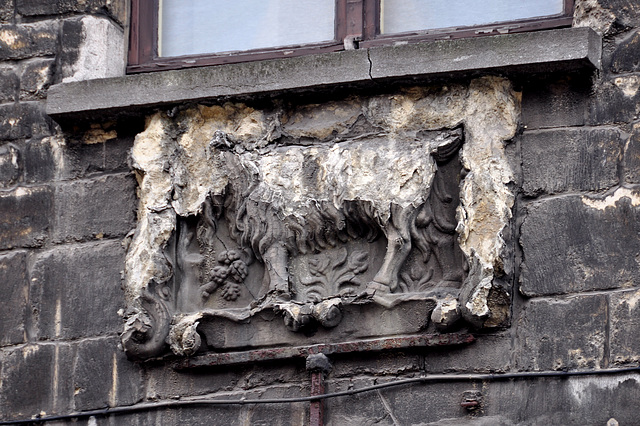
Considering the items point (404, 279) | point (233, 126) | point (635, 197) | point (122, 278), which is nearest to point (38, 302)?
point (122, 278)

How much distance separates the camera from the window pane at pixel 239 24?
595 cm

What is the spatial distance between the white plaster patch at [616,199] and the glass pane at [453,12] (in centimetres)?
79

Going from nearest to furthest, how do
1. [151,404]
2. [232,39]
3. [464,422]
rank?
[464,422] < [151,404] < [232,39]

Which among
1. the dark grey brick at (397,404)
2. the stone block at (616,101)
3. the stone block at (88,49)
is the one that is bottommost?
the dark grey brick at (397,404)

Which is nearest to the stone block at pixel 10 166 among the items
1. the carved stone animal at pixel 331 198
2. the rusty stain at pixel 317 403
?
the carved stone animal at pixel 331 198

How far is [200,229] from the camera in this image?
5613mm

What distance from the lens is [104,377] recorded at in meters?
5.55

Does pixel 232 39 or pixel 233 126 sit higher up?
pixel 232 39

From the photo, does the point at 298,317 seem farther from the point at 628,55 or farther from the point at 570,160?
the point at 628,55

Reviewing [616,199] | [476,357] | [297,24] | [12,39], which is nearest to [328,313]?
[476,357]

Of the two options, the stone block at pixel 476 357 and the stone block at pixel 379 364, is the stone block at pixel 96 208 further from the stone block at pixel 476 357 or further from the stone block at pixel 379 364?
the stone block at pixel 476 357

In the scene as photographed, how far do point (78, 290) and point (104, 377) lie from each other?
0.35 metres

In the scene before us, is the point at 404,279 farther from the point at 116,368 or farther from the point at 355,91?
the point at 116,368

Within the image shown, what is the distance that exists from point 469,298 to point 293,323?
60 centimetres
